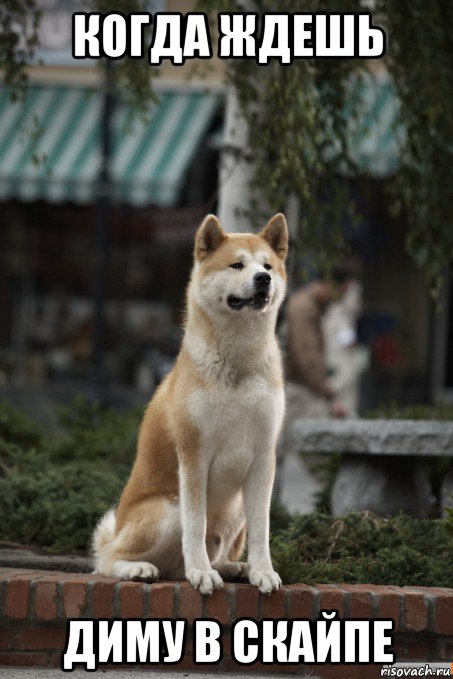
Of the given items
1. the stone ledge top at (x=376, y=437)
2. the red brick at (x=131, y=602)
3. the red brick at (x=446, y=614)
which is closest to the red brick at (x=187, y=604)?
the red brick at (x=131, y=602)

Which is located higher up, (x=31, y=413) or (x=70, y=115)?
(x=70, y=115)

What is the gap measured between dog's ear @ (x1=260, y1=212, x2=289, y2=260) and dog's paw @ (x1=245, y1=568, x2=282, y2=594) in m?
1.25

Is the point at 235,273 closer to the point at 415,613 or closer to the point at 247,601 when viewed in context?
the point at 247,601

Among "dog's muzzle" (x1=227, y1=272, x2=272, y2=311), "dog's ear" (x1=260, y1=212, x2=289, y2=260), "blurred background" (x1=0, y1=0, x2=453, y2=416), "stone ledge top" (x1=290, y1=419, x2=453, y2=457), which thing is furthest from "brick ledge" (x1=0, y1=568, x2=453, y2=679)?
"blurred background" (x1=0, y1=0, x2=453, y2=416)

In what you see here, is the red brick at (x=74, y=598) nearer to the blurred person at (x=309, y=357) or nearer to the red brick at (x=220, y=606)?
the red brick at (x=220, y=606)

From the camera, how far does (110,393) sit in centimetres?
1406

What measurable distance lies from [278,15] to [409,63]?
899mm

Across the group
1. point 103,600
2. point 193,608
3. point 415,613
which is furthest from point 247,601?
A: point 415,613

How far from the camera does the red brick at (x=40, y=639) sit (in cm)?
427

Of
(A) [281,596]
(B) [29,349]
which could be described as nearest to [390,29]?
(A) [281,596]

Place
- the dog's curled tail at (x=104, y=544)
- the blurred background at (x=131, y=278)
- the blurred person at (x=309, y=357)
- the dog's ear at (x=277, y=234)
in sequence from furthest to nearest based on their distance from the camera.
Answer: the blurred background at (x=131, y=278) < the blurred person at (x=309, y=357) < the dog's curled tail at (x=104, y=544) < the dog's ear at (x=277, y=234)

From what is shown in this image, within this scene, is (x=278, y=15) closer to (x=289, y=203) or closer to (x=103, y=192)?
(x=289, y=203)

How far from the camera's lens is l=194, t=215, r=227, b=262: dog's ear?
164 inches

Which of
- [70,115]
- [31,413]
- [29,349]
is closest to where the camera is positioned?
[31,413]
